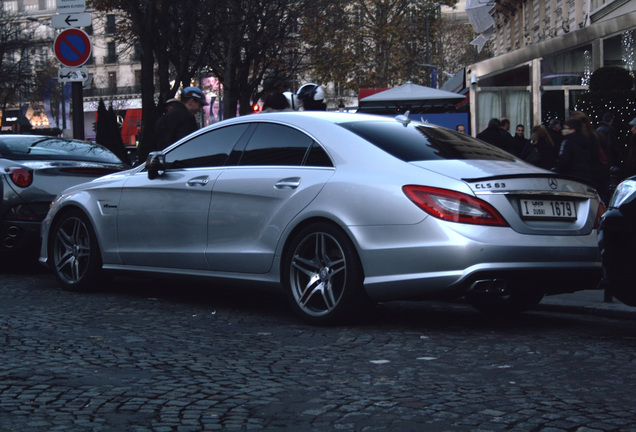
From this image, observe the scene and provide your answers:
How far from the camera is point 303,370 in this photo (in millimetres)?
5246

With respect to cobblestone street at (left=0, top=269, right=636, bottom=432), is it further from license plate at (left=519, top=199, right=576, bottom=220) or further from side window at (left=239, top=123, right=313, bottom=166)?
side window at (left=239, top=123, right=313, bottom=166)

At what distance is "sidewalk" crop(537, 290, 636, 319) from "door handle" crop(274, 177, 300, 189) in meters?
2.28

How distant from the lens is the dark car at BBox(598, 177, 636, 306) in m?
5.93

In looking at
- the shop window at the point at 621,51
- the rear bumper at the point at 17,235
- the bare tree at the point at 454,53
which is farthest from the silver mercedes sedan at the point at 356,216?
the bare tree at the point at 454,53

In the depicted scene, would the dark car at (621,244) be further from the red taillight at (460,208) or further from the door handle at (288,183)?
the door handle at (288,183)

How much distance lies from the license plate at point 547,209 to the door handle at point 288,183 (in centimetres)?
153

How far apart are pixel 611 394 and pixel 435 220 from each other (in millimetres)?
1813

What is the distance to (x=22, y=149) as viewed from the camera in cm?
1122

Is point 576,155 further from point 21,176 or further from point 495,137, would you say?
point 21,176


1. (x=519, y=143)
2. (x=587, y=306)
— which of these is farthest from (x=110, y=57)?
(x=587, y=306)

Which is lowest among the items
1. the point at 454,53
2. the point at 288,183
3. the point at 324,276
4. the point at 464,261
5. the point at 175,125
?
the point at 324,276

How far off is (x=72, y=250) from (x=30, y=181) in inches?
78.2

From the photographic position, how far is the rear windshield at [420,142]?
263 inches

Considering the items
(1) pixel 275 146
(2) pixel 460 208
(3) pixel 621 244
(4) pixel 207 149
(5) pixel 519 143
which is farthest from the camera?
(5) pixel 519 143
